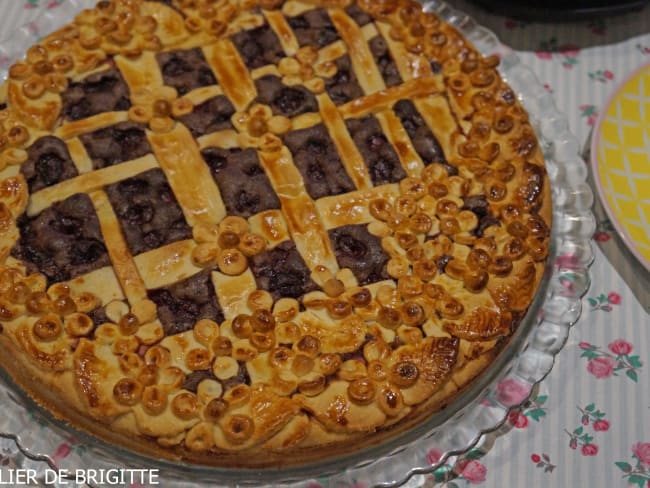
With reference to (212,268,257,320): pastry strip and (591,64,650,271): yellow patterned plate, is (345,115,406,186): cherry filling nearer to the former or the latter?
(212,268,257,320): pastry strip

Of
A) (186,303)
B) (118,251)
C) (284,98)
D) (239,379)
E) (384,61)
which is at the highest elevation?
(384,61)

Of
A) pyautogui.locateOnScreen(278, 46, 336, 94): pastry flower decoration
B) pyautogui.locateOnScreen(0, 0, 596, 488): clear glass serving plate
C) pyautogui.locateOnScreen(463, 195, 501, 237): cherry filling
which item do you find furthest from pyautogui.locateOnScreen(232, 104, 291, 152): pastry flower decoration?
pyautogui.locateOnScreen(0, 0, 596, 488): clear glass serving plate

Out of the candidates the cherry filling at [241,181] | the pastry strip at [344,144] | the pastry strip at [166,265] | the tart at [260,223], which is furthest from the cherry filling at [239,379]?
the pastry strip at [344,144]

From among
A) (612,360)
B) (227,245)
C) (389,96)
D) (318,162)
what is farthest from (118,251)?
(612,360)

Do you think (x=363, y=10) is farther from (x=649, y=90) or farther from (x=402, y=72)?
(x=649, y=90)

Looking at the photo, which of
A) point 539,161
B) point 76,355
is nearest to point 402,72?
point 539,161

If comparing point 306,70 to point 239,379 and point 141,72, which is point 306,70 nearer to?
point 141,72

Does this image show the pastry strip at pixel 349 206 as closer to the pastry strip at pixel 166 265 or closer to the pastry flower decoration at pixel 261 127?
the pastry flower decoration at pixel 261 127
